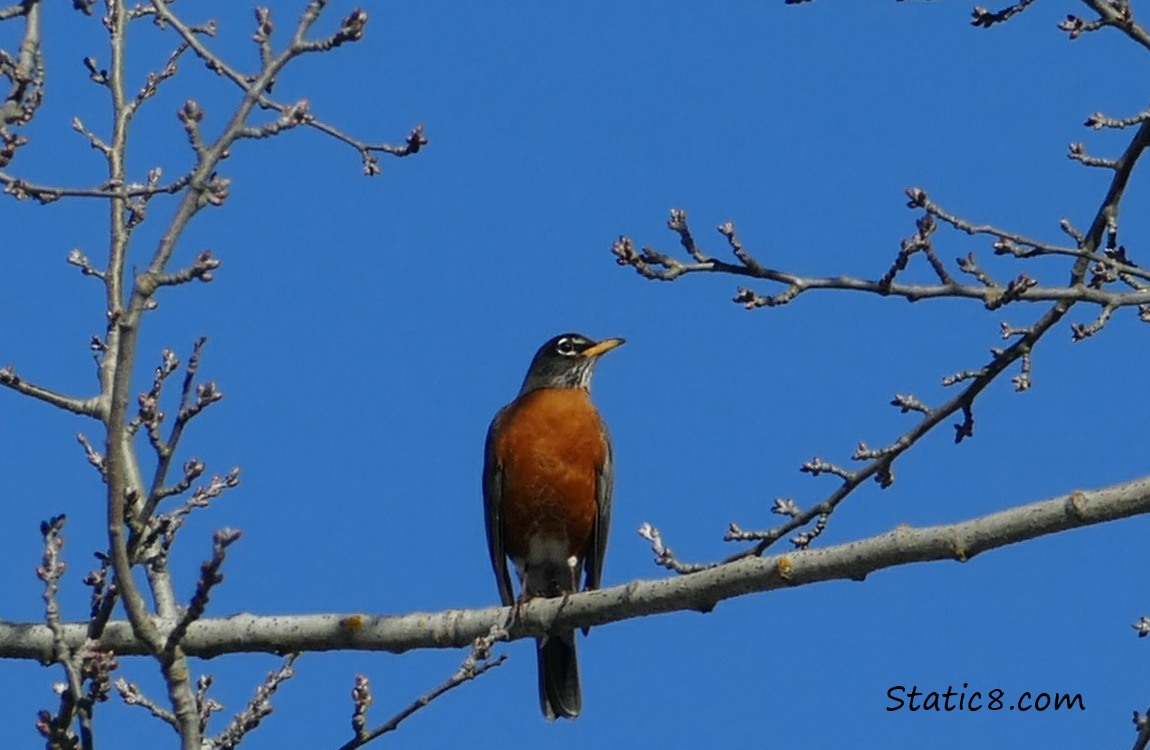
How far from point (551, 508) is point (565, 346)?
4.20ft

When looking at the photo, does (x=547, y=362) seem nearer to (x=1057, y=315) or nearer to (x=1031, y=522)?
(x=1057, y=315)

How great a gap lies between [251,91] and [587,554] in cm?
474

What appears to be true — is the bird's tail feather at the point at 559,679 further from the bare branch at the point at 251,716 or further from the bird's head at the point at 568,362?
the bare branch at the point at 251,716

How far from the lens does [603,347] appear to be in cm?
885

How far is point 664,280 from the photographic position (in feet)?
14.7

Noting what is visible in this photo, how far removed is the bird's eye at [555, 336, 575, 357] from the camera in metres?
8.88

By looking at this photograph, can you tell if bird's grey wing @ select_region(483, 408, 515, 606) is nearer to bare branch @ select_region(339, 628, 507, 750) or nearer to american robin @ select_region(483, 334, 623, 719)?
american robin @ select_region(483, 334, 623, 719)

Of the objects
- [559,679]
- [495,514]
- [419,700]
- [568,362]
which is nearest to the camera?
[419,700]

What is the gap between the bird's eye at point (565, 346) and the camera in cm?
888

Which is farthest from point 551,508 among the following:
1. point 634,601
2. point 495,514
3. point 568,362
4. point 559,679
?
point 634,601

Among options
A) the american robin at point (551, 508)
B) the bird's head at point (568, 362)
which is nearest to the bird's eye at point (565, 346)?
the bird's head at point (568, 362)

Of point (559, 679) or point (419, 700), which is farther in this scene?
point (559, 679)

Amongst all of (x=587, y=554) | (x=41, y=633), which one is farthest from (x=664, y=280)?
(x=587, y=554)

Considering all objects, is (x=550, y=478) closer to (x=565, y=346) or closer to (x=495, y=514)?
(x=495, y=514)
